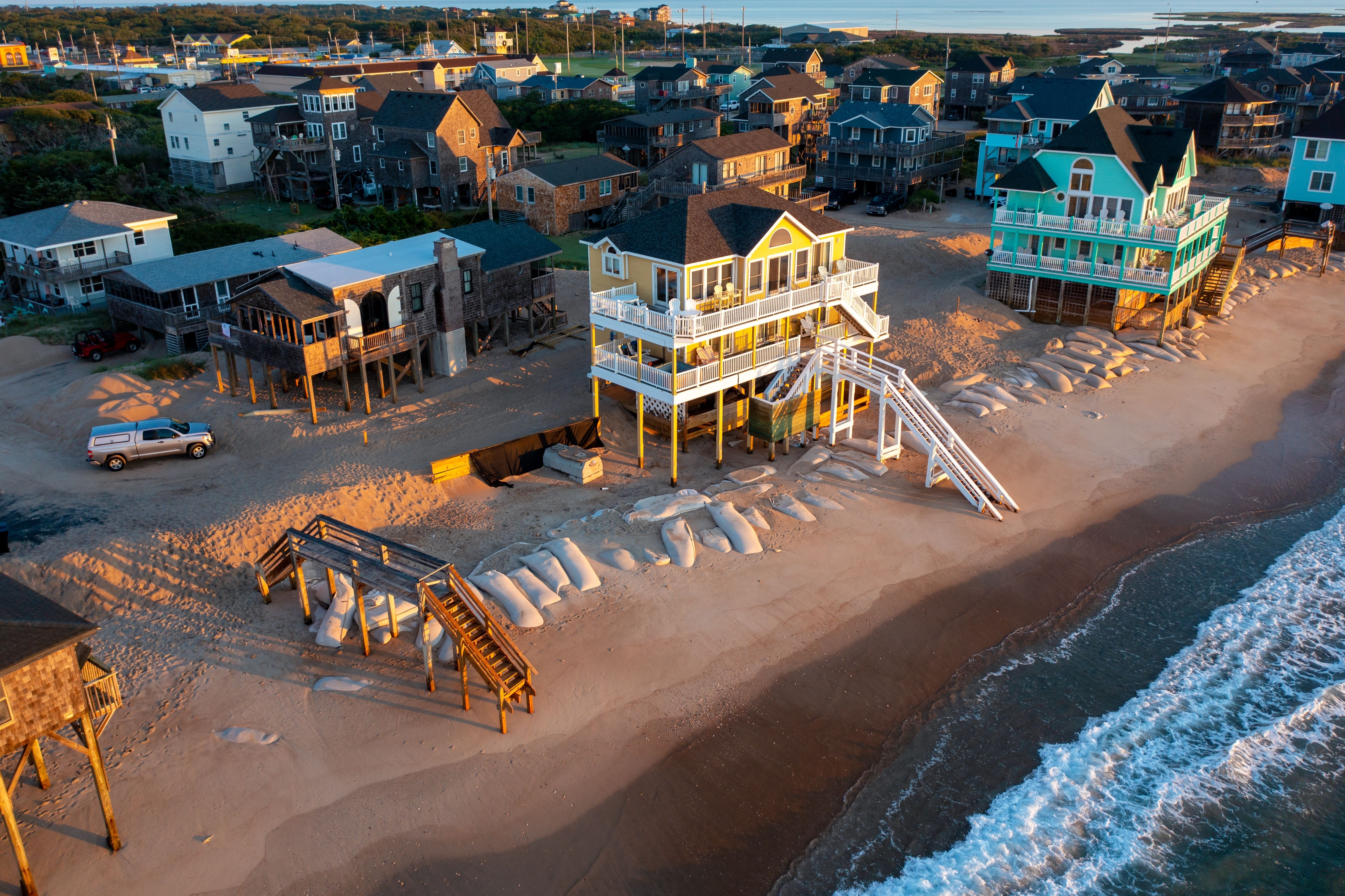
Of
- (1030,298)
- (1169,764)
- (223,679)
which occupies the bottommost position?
(1169,764)

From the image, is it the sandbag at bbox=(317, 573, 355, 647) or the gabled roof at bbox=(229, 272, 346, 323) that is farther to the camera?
the gabled roof at bbox=(229, 272, 346, 323)

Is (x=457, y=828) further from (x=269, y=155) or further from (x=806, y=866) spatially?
(x=269, y=155)

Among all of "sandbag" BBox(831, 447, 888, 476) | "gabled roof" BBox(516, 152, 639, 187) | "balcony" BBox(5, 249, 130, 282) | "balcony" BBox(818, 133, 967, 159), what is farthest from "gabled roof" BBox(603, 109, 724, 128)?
"sandbag" BBox(831, 447, 888, 476)

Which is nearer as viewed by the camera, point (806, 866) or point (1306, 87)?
point (806, 866)

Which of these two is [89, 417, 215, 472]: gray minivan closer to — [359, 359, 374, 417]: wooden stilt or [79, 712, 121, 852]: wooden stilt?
[359, 359, 374, 417]: wooden stilt

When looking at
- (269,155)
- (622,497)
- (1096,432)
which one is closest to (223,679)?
(622,497)

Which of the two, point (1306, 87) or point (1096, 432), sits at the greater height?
point (1306, 87)

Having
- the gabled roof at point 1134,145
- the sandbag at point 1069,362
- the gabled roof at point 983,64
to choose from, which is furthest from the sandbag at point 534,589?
the gabled roof at point 983,64
